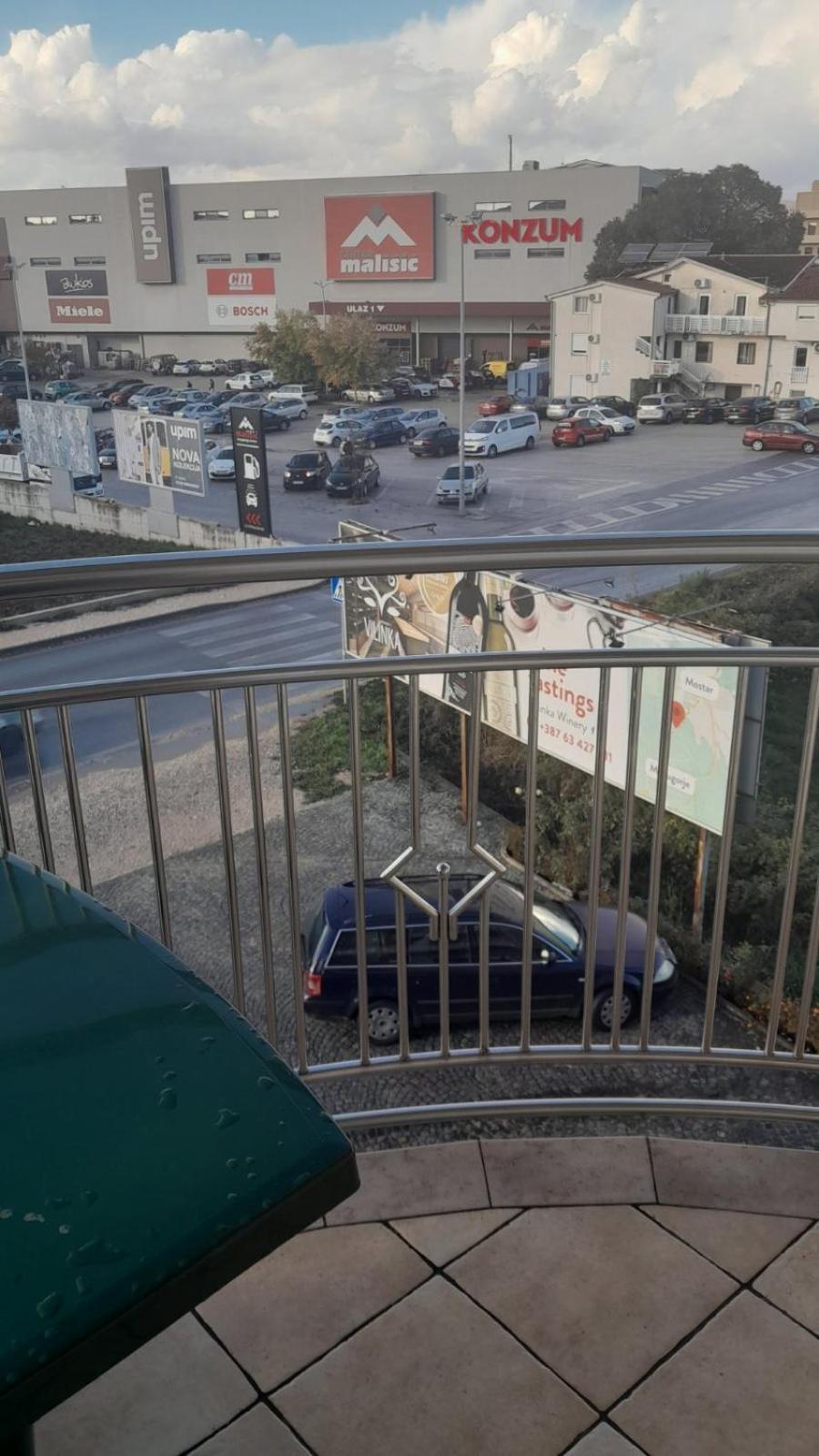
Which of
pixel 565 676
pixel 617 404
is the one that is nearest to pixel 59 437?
pixel 617 404

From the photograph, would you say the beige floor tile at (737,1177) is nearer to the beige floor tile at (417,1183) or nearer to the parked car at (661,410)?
the beige floor tile at (417,1183)

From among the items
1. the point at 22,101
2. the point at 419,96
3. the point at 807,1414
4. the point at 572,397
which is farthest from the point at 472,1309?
the point at 419,96

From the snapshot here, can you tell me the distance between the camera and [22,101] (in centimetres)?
1141

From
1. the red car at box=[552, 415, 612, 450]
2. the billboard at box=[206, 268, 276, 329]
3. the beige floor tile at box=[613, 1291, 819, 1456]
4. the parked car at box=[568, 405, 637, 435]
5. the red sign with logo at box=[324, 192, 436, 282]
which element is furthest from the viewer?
the billboard at box=[206, 268, 276, 329]

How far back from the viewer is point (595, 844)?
1.12m

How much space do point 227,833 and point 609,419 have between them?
18.7 metres

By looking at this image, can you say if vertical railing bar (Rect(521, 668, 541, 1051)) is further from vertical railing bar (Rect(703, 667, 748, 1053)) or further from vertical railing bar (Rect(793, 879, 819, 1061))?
vertical railing bar (Rect(793, 879, 819, 1061))

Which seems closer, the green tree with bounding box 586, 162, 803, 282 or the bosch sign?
the green tree with bounding box 586, 162, 803, 282

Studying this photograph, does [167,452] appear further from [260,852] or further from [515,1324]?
[515,1324]

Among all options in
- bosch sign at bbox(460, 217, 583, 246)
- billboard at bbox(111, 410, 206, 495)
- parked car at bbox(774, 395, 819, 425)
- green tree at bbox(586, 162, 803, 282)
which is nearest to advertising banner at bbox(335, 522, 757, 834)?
billboard at bbox(111, 410, 206, 495)

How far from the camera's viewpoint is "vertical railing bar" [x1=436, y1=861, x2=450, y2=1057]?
1.11m

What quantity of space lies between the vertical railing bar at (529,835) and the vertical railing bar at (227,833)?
0.31 m

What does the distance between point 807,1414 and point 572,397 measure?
2103 cm

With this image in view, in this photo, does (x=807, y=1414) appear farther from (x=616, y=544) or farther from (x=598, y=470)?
(x=598, y=470)
